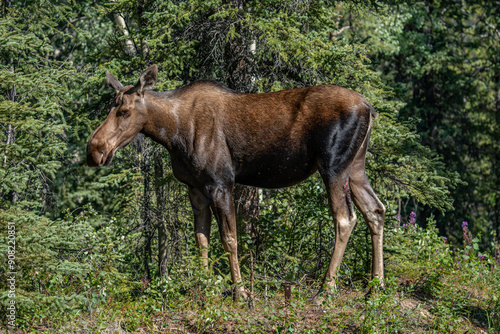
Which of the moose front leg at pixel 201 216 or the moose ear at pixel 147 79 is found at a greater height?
the moose ear at pixel 147 79

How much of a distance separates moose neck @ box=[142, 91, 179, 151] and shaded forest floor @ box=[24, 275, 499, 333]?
2.01 meters

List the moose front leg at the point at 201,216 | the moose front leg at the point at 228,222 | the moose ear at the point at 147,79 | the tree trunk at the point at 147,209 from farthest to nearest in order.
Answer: the tree trunk at the point at 147,209 → the moose front leg at the point at 201,216 → the moose front leg at the point at 228,222 → the moose ear at the point at 147,79

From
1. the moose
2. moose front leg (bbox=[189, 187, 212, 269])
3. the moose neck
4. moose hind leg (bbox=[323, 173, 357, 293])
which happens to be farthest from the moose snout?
moose hind leg (bbox=[323, 173, 357, 293])

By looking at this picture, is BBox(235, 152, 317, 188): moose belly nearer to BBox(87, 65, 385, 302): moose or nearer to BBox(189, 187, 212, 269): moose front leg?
BBox(87, 65, 385, 302): moose

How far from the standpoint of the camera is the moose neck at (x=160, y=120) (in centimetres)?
703

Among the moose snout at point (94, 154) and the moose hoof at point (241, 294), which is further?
the moose hoof at point (241, 294)

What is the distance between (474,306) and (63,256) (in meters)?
6.03

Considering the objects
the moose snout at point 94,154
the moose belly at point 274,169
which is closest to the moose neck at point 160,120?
the moose snout at point 94,154

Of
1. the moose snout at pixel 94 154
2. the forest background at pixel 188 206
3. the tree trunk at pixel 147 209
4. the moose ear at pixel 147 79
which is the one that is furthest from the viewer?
the tree trunk at pixel 147 209

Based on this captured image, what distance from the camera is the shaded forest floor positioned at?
612cm

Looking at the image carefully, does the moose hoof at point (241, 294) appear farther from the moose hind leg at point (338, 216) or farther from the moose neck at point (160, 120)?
the moose neck at point (160, 120)

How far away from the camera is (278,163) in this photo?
708 cm

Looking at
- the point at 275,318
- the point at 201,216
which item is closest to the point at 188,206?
the point at 201,216

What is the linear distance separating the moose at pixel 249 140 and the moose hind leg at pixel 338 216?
1cm
